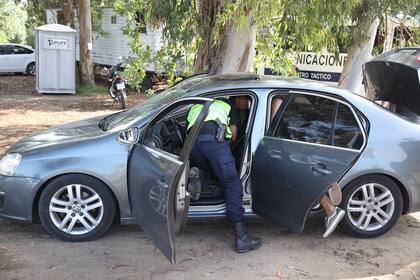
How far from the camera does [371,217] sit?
16.1ft

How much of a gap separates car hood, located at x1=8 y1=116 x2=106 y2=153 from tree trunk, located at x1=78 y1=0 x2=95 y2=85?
39.2 ft

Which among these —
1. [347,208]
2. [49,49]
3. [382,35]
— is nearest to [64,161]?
[347,208]

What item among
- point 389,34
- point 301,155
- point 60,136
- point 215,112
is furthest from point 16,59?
point 301,155

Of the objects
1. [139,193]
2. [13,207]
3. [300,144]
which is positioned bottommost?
[13,207]

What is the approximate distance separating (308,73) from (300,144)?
9238 mm

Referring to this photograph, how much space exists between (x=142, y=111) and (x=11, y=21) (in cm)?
2704

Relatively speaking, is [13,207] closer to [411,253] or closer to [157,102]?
[157,102]

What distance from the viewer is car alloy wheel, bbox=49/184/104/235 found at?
15.0 feet

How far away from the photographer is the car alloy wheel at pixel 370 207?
4.81 meters

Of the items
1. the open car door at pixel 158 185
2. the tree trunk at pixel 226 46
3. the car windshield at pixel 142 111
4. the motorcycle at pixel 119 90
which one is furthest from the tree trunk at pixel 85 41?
the open car door at pixel 158 185

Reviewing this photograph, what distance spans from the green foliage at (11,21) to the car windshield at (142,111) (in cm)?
2560

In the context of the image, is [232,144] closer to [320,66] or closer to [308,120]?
[308,120]

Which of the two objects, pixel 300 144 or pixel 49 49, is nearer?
pixel 300 144

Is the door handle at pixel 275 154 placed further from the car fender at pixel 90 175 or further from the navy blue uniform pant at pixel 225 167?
the car fender at pixel 90 175
